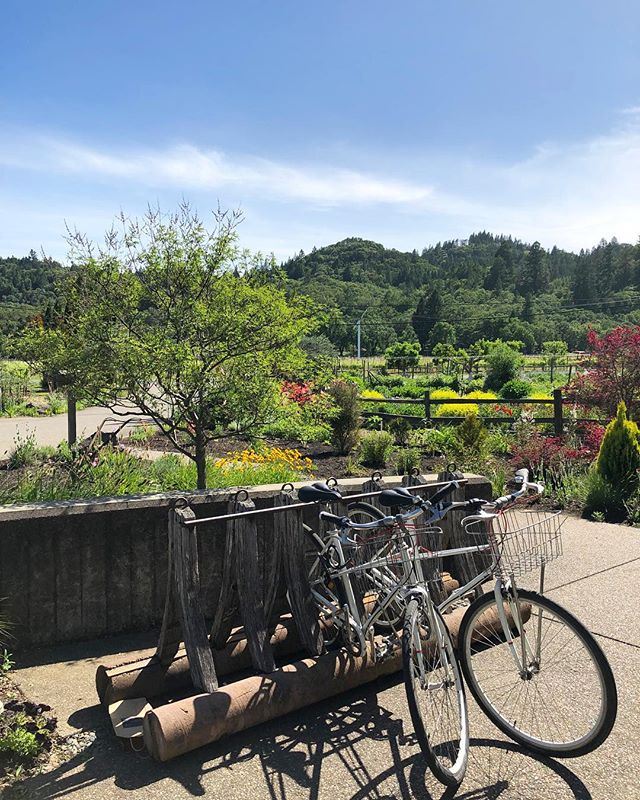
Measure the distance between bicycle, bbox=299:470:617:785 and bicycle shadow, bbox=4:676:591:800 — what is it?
15 centimetres

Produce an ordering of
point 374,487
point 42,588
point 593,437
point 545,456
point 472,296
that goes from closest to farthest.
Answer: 1. point 42,588
2. point 374,487
3. point 545,456
4. point 593,437
5. point 472,296

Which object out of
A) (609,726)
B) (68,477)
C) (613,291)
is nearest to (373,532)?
(609,726)

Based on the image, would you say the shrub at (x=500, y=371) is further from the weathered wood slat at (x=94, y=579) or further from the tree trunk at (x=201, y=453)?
the weathered wood slat at (x=94, y=579)

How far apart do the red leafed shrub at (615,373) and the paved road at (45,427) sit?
365 inches

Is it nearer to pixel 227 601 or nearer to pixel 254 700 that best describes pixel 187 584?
pixel 227 601

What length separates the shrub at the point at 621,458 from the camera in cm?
862

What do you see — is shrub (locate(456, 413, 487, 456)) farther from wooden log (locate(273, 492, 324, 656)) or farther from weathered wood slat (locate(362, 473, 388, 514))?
wooden log (locate(273, 492, 324, 656))

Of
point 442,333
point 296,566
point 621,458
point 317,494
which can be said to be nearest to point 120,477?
point 296,566

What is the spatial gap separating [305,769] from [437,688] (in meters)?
0.72

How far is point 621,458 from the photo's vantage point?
864 cm

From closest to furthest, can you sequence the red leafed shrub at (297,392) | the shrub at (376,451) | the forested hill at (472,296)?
the red leafed shrub at (297,392), the shrub at (376,451), the forested hill at (472,296)

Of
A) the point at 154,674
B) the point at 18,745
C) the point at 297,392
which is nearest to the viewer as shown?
the point at 18,745

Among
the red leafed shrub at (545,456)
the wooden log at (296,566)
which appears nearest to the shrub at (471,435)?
the red leafed shrub at (545,456)

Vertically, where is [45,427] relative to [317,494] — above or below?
below
